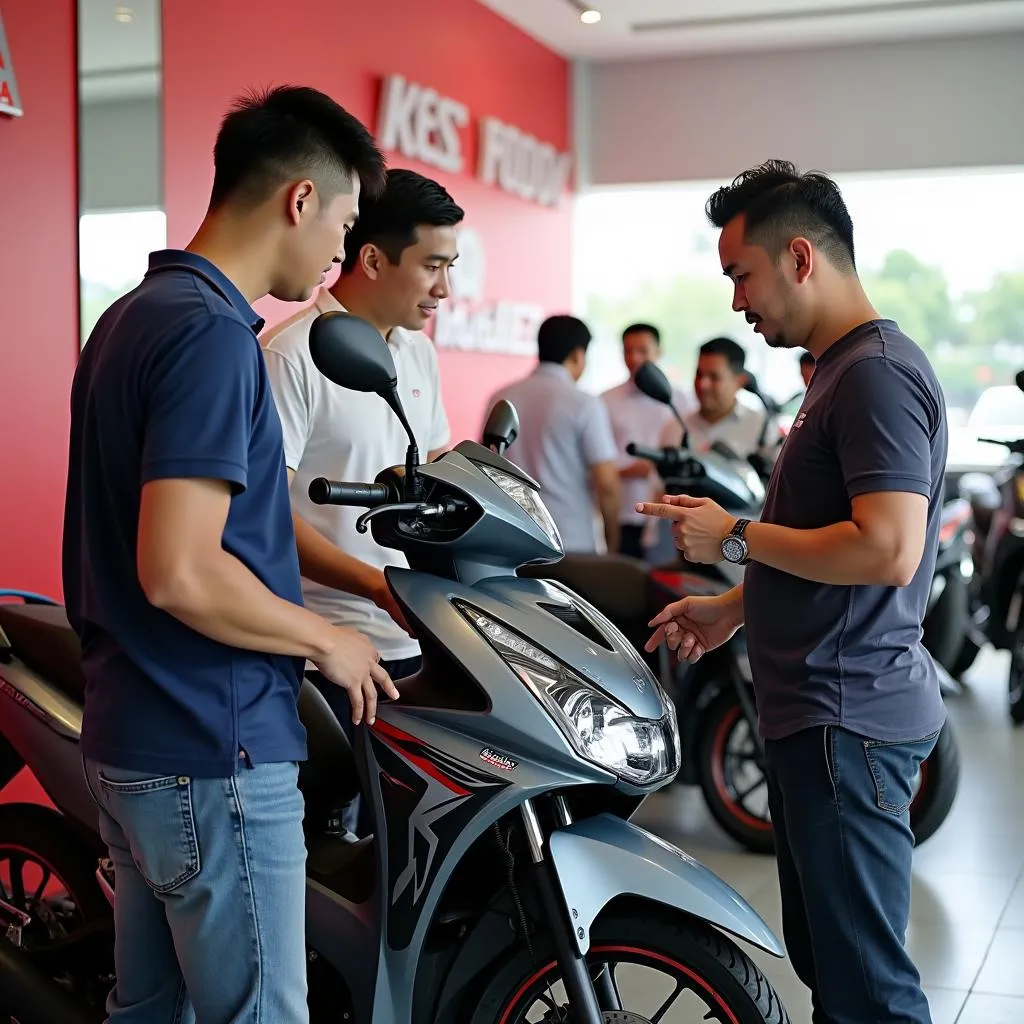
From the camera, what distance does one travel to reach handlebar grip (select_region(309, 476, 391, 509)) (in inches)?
65.0

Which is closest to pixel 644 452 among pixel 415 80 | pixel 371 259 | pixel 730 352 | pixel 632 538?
pixel 371 259

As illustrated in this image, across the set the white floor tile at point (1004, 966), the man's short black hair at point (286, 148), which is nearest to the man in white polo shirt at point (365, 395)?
the man's short black hair at point (286, 148)

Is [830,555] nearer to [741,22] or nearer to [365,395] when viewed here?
[365,395]

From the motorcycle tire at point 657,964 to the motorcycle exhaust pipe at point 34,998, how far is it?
650 mm

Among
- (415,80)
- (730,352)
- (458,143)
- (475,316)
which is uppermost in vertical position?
(415,80)

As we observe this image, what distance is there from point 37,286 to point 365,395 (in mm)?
1805

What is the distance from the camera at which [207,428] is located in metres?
1.42

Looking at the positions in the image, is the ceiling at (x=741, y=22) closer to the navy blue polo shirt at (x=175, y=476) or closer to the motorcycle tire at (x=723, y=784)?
the motorcycle tire at (x=723, y=784)

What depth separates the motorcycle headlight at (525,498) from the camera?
5.86ft

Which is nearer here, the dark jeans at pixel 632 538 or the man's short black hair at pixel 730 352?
the man's short black hair at pixel 730 352

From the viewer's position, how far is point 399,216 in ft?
8.09

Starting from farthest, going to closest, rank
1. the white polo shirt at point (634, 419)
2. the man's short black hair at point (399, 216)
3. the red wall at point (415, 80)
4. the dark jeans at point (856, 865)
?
the white polo shirt at point (634, 419), the red wall at point (415, 80), the man's short black hair at point (399, 216), the dark jeans at point (856, 865)

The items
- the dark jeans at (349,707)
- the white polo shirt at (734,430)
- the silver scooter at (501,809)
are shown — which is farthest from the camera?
the white polo shirt at (734,430)

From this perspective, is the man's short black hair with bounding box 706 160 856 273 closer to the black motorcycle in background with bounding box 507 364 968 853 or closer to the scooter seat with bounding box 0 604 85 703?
the scooter seat with bounding box 0 604 85 703
